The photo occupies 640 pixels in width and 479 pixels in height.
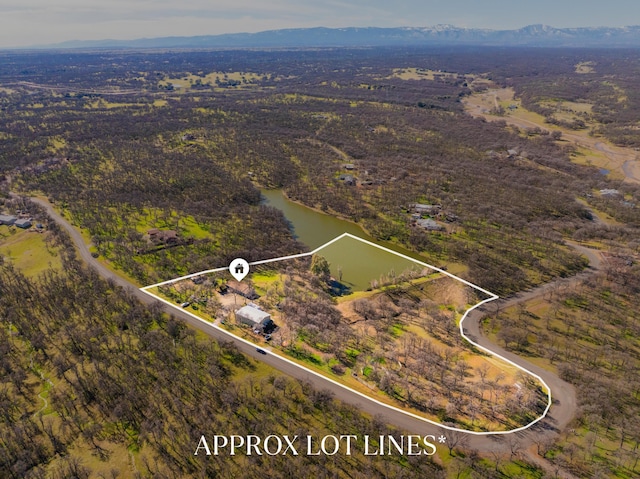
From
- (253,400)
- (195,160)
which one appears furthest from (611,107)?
(253,400)

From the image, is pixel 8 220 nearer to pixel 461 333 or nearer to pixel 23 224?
pixel 23 224

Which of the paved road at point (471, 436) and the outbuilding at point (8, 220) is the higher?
the outbuilding at point (8, 220)

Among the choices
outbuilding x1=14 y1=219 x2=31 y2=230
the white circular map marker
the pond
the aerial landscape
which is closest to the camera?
the aerial landscape

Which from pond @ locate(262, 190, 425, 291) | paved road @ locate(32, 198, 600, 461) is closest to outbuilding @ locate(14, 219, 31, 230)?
paved road @ locate(32, 198, 600, 461)

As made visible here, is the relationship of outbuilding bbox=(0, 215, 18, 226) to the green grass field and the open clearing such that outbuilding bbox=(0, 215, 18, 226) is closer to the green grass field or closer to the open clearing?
the green grass field

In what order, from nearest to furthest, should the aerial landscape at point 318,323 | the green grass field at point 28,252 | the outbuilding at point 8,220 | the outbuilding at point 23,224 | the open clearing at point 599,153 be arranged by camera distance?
1. the aerial landscape at point 318,323
2. the green grass field at point 28,252
3. the outbuilding at point 23,224
4. the outbuilding at point 8,220
5. the open clearing at point 599,153

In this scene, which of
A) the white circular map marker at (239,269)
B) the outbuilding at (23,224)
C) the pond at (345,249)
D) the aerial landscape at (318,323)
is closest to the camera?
the aerial landscape at (318,323)

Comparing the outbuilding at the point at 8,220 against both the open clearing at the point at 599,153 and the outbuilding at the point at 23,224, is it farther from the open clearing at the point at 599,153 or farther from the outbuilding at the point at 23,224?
the open clearing at the point at 599,153

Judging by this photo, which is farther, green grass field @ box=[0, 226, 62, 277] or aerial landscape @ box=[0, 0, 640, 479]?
green grass field @ box=[0, 226, 62, 277]

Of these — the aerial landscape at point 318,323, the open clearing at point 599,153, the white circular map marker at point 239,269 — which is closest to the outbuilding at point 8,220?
the aerial landscape at point 318,323

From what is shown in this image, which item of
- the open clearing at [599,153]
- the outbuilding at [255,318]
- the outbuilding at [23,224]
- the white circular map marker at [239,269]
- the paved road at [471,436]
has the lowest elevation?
the paved road at [471,436]
